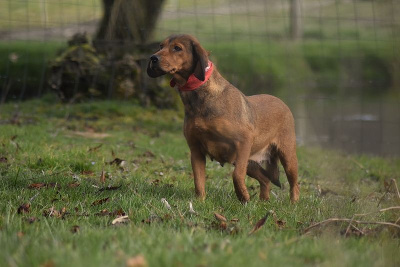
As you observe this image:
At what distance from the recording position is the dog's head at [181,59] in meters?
5.79

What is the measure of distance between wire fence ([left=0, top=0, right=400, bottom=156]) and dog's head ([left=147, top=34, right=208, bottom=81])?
3648 mm

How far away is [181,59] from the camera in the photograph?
19.3 ft

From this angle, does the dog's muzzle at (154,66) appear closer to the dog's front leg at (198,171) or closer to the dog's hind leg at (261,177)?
the dog's front leg at (198,171)

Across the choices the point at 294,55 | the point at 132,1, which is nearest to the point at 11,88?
the point at 132,1

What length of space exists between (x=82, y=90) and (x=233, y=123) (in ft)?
24.5

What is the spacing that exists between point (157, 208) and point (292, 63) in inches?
757

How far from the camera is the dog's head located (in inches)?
228

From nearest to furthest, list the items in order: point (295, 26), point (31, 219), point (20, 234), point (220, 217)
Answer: point (20, 234) < point (31, 219) < point (220, 217) < point (295, 26)

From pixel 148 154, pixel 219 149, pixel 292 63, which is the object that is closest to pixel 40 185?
pixel 219 149

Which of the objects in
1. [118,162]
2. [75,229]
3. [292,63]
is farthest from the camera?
[292,63]

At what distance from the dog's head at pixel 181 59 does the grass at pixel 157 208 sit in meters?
1.11

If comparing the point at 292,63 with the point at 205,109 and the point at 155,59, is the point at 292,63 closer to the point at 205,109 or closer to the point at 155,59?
the point at 205,109

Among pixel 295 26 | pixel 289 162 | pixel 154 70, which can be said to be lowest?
pixel 289 162

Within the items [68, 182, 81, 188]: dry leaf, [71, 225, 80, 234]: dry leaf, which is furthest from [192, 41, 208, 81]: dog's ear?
[71, 225, 80, 234]: dry leaf
